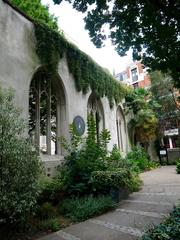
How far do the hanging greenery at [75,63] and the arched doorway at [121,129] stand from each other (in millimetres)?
1492

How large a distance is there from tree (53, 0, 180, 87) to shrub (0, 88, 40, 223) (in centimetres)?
345

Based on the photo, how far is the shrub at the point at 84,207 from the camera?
5.49m

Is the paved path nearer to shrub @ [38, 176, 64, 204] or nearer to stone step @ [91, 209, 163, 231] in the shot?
stone step @ [91, 209, 163, 231]

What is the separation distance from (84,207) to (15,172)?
7.05 feet

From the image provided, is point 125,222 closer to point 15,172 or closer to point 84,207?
point 84,207

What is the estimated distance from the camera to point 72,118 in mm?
9664

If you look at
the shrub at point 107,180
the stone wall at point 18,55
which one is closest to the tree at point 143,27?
the stone wall at point 18,55

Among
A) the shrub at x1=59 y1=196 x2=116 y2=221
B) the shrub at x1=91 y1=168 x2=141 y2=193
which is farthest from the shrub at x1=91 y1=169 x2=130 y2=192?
the shrub at x1=59 y1=196 x2=116 y2=221

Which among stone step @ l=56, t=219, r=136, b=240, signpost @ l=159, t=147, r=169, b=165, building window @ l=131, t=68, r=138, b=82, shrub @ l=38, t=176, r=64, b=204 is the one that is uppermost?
building window @ l=131, t=68, r=138, b=82

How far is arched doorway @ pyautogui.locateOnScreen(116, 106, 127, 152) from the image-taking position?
50.0 feet

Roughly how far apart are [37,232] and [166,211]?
2.87m

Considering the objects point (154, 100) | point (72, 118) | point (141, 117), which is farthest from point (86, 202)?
point (154, 100)

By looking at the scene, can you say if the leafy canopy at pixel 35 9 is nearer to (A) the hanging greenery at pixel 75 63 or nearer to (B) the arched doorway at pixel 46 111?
(A) the hanging greenery at pixel 75 63

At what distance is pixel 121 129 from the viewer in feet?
51.5
